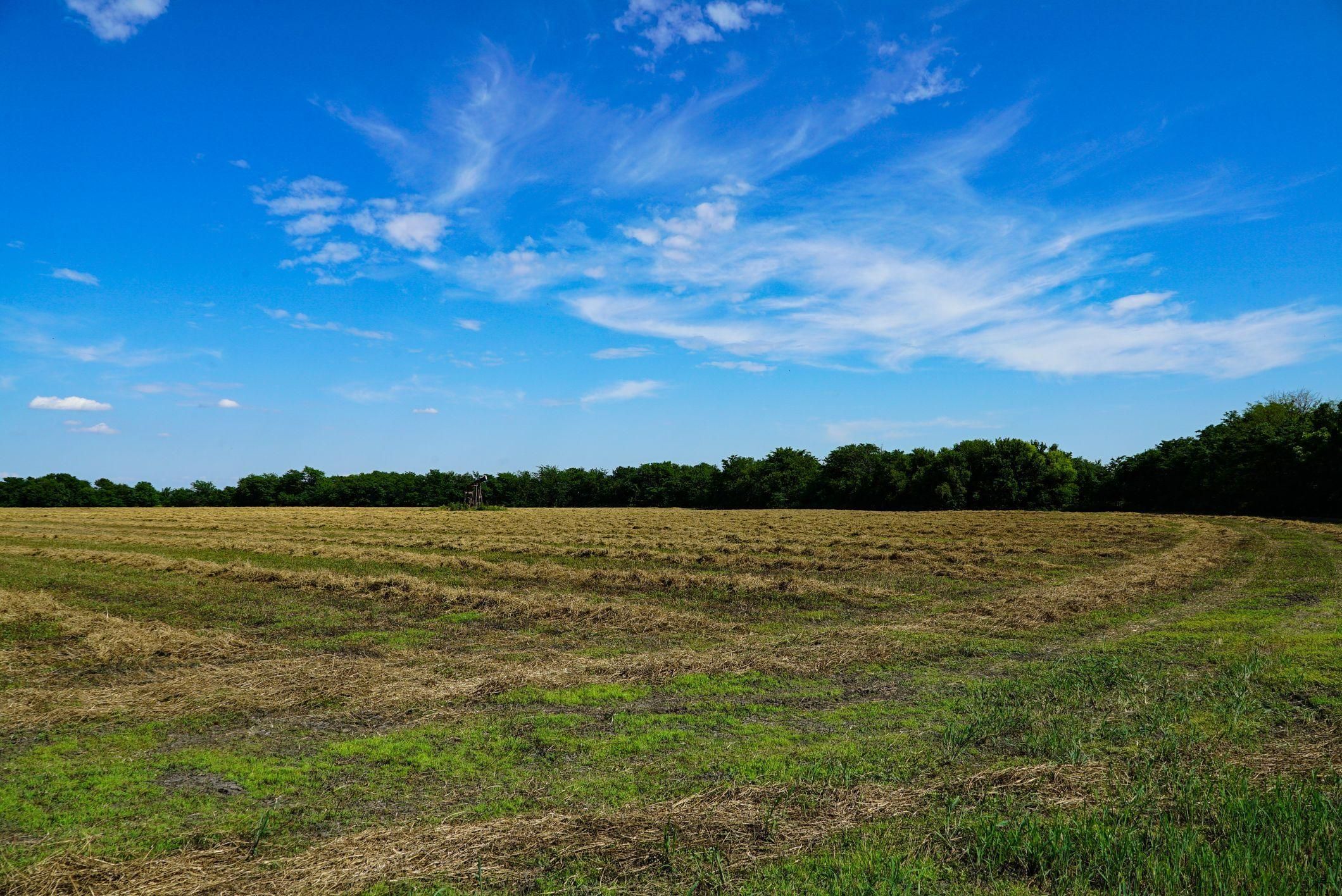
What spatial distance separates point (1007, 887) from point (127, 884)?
5811mm

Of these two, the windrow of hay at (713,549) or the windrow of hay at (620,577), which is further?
the windrow of hay at (713,549)

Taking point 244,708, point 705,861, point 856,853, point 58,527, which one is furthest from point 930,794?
point 58,527

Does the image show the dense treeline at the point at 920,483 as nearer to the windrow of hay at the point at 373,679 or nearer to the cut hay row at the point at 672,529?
the cut hay row at the point at 672,529

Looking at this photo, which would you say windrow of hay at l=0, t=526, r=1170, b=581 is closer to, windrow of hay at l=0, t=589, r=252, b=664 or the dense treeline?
windrow of hay at l=0, t=589, r=252, b=664

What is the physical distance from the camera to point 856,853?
15.8 ft

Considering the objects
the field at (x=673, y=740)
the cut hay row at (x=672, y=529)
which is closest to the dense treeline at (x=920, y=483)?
the cut hay row at (x=672, y=529)

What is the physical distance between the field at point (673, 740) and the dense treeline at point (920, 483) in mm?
58083

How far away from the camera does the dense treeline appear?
205ft

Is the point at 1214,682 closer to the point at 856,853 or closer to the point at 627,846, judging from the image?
the point at 856,853

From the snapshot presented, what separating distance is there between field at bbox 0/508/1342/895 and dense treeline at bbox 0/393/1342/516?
58.1 meters

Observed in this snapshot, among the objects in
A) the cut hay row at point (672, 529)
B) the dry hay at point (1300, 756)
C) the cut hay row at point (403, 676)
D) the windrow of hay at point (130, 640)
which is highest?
the cut hay row at point (672, 529)

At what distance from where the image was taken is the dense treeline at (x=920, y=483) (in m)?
62.4

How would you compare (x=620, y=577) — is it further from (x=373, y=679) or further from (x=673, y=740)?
(x=673, y=740)

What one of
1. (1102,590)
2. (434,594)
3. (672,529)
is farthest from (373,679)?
(672,529)
